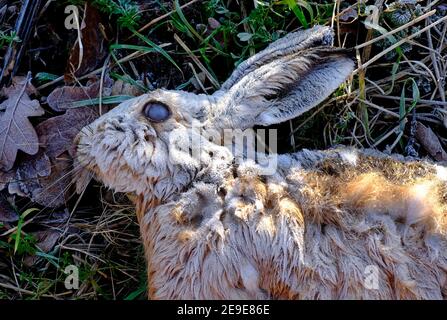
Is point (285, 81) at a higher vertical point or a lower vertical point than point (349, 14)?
lower

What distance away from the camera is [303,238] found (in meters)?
3.40

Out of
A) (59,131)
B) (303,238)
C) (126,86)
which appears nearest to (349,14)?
(126,86)

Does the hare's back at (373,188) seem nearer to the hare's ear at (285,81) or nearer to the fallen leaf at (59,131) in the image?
the hare's ear at (285,81)

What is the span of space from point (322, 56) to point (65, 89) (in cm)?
165

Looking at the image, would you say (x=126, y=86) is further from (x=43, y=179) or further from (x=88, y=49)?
(x=43, y=179)

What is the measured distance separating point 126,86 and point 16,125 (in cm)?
72

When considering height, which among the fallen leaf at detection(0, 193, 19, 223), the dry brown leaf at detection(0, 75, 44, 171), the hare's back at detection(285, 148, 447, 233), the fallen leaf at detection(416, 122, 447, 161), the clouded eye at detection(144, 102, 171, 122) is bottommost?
the fallen leaf at detection(0, 193, 19, 223)

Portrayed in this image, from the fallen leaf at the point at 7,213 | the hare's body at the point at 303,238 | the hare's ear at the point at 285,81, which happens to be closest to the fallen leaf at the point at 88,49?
the fallen leaf at the point at 7,213

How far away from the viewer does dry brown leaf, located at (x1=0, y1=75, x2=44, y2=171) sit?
171 inches

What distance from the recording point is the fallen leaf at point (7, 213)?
4316 mm

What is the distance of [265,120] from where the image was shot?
12.6ft

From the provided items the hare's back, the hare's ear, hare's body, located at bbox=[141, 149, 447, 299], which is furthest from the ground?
hare's body, located at bbox=[141, 149, 447, 299]

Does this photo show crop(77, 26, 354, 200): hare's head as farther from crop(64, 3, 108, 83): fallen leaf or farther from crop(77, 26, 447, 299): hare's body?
crop(64, 3, 108, 83): fallen leaf

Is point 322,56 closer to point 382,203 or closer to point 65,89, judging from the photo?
point 382,203
